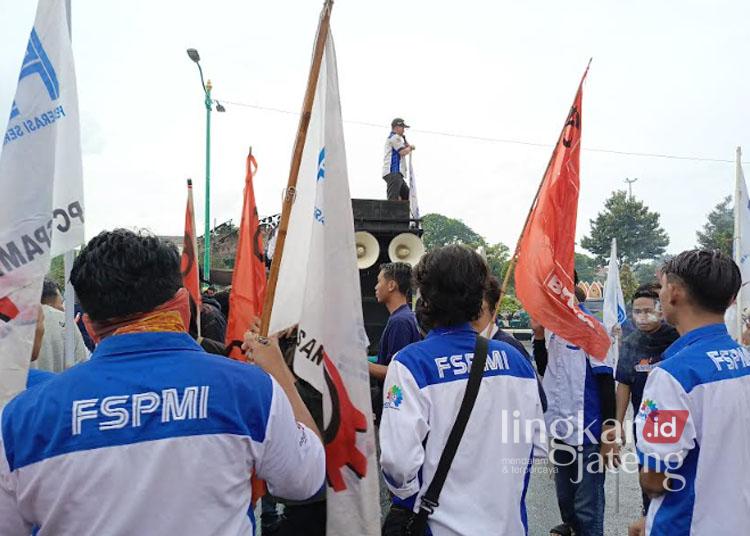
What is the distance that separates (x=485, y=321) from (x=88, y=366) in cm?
232

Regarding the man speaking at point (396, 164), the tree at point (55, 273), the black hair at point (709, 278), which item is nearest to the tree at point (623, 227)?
the tree at point (55, 273)

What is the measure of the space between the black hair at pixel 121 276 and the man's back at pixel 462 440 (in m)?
0.91

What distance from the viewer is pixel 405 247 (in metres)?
9.15

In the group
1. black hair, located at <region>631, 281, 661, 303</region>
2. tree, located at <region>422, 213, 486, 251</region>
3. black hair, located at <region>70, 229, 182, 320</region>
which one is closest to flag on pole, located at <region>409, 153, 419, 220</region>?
black hair, located at <region>631, 281, 661, 303</region>

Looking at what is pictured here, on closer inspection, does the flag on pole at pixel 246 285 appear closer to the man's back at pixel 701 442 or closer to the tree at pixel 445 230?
the man's back at pixel 701 442

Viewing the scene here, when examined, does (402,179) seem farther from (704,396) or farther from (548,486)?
(704,396)

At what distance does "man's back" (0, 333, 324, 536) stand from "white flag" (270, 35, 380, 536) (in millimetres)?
731

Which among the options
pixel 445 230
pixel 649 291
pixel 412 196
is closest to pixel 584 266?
pixel 445 230

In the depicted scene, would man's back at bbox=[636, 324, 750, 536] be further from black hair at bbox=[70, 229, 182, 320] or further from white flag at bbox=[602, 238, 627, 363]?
white flag at bbox=[602, 238, 627, 363]

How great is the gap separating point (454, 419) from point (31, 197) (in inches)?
66.1

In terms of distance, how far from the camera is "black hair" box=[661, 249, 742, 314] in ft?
7.36

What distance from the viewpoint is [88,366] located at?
145 cm

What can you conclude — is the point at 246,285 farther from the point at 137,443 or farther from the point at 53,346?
the point at 137,443

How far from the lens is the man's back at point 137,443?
135cm
